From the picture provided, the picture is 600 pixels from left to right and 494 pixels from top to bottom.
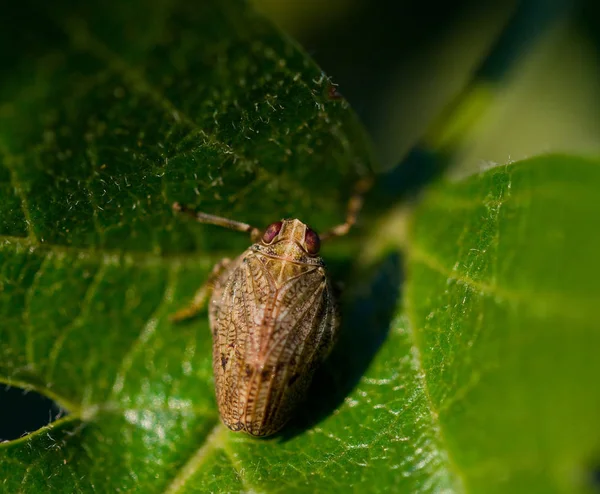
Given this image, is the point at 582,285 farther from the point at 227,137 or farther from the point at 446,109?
the point at 446,109

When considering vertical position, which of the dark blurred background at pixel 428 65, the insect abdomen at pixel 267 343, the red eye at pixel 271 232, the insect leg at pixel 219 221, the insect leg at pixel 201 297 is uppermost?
the insect leg at pixel 219 221

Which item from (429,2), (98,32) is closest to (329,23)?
(429,2)

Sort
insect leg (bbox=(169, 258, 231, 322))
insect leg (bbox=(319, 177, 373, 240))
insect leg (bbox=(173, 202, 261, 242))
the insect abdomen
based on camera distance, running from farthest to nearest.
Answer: insect leg (bbox=(319, 177, 373, 240)) → insect leg (bbox=(169, 258, 231, 322)) → insect leg (bbox=(173, 202, 261, 242)) → the insect abdomen

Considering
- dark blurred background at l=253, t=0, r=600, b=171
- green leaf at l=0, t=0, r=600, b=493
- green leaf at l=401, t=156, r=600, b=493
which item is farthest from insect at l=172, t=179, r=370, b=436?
dark blurred background at l=253, t=0, r=600, b=171

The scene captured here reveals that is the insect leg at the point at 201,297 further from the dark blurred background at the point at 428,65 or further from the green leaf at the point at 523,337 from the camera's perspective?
the dark blurred background at the point at 428,65

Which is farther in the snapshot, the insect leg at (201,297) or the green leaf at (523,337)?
the insect leg at (201,297)

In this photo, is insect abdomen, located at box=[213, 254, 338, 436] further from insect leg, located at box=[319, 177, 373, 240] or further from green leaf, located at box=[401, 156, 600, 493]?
green leaf, located at box=[401, 156, 600, 493]

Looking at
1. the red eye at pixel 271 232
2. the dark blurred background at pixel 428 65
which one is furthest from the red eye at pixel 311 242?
the dark blurred background at pixel 428 65
